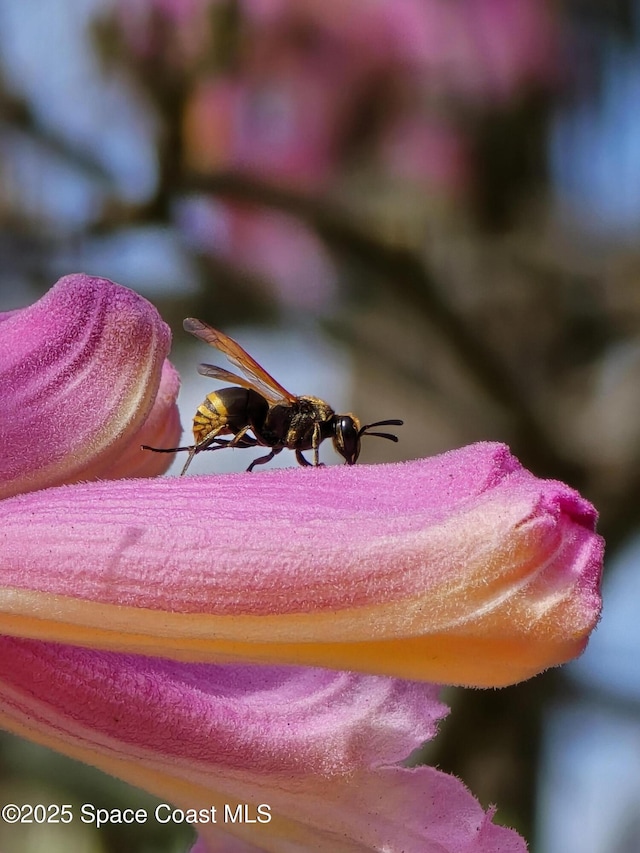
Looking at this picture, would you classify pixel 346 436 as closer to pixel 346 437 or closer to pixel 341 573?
pixel 346 437

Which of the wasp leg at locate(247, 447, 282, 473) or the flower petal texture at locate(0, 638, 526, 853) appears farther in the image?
the wasp leg at locate(247, 447, 282, 473)

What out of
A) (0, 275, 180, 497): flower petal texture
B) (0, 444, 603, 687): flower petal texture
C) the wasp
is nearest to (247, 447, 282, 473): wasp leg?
the wasp

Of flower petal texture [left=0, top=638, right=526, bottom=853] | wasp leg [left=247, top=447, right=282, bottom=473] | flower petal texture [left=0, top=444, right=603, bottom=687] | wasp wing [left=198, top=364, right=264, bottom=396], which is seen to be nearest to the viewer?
flower petal texture [left=0, top=444, right=603, bottom=687]

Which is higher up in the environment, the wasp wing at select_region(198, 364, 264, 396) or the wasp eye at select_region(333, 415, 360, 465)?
the wasp wing at select_region(198, 364, 264, 396)

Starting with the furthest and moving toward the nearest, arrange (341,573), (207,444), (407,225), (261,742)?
(407,225) → (207,444) → (261,742) → (341,573)

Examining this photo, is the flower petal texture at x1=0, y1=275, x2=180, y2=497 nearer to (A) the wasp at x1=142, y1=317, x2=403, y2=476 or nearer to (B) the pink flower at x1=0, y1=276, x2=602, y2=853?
(B) the pink flower at x1=0, y1=276, x2=602, y2=853

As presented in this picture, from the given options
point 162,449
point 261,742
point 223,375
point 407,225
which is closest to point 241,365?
point 223,375

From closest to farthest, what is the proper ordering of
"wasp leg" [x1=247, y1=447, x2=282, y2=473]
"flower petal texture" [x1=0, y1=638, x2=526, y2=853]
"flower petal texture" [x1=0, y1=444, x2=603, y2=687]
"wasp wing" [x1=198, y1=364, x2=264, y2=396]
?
"flower petal texture" [x1=0, y1=444, x2=603, y2=687]
"flower petal texture" [x1=0, y1=638, x2=526, y2=853]
"wasp leg" [x1=247, y1=447, x2=282, y2=473]
"wasp wing" [x1=198, y1=364, x2=264, y2=396]

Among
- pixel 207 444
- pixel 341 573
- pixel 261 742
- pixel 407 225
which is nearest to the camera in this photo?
pixel 341 573
